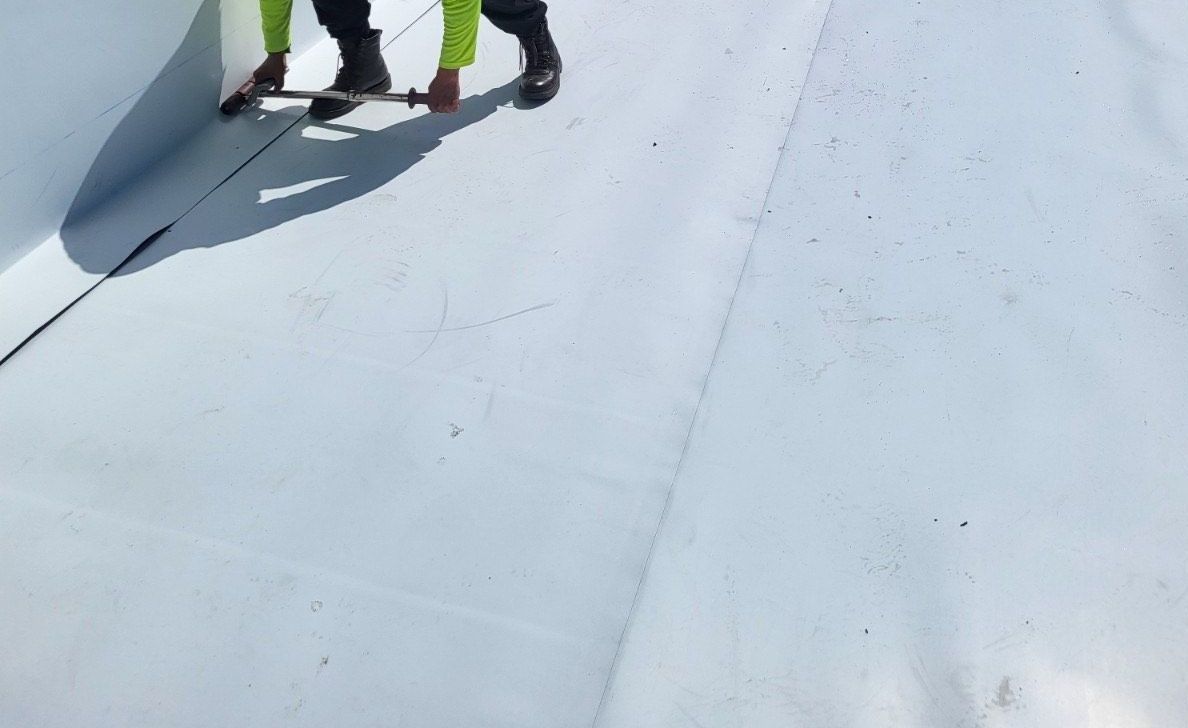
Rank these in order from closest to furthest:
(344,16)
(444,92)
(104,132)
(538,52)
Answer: (104,132), (444,92), (344,16), (538,52)

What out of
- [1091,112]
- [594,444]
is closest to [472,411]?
[594,444]

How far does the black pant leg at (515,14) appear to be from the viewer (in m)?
2.09

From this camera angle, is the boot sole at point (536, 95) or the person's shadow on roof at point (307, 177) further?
the boot sole at point (536, 95)

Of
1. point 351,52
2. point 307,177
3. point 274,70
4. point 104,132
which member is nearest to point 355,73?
point 351,52

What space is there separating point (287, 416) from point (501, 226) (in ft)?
1.96

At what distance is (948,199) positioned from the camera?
1.87 meters

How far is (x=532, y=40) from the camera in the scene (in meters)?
2.15

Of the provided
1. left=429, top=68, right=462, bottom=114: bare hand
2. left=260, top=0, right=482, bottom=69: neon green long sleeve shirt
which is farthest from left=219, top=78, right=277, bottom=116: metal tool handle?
left=429, top=68, right=462, bottom=114: bare hand

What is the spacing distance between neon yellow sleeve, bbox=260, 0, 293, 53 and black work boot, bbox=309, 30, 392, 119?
0.46 ft

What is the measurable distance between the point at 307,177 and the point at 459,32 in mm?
456

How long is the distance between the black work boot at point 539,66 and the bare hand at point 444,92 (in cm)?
26

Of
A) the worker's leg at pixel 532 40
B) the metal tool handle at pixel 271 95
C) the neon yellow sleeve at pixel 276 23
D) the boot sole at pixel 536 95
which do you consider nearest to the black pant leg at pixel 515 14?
the worker's leg at pixel 532 40

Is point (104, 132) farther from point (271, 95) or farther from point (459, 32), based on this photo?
point (459, 32)

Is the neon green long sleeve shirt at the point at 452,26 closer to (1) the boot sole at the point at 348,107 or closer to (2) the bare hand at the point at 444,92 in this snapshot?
(2) the bare hand at the point at 444,92
